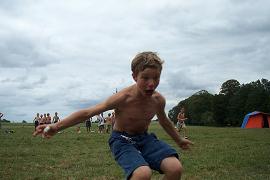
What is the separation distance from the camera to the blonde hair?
16.4 ft

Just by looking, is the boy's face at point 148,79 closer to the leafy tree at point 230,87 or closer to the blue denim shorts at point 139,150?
Result: the blue denim shorts at point 139,150

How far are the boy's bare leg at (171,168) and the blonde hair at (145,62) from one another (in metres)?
1.11

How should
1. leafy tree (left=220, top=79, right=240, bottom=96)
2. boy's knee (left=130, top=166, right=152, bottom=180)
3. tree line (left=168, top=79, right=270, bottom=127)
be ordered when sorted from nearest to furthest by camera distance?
boy's knee (left=130, top=166, right=152, bottom=180) → tree line (left=168, top=79, right=270, bottom=127) → leafy tree (left=220, top=79, right=240, bottom=96)

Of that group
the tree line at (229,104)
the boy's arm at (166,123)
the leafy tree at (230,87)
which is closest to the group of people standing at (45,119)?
the boy's arm at (166,123)

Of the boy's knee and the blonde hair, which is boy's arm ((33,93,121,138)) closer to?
the blonde hair

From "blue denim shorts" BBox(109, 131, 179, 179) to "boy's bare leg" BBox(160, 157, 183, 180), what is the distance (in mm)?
71

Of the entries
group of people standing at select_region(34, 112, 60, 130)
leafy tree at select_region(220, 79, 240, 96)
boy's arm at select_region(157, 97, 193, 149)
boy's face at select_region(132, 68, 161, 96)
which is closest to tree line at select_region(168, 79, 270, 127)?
leafy tree at select_region(220, 79, 240, 96)

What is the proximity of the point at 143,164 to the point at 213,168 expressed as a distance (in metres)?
5.56

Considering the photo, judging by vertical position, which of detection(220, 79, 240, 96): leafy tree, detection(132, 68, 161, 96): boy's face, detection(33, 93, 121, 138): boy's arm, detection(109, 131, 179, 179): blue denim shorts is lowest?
detection(109, 131, 179, 179): blue denim shorts

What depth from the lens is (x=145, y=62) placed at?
16.4ft

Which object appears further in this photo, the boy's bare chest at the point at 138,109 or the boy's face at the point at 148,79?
the boy's bare chest at the point at 138,109

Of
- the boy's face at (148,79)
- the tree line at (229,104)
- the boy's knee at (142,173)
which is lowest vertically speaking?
the boy's knee at (142,173)

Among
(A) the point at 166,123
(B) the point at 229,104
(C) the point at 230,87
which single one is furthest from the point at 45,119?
(C) the point at 230,87

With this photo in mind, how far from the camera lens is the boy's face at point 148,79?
16.3 feet
